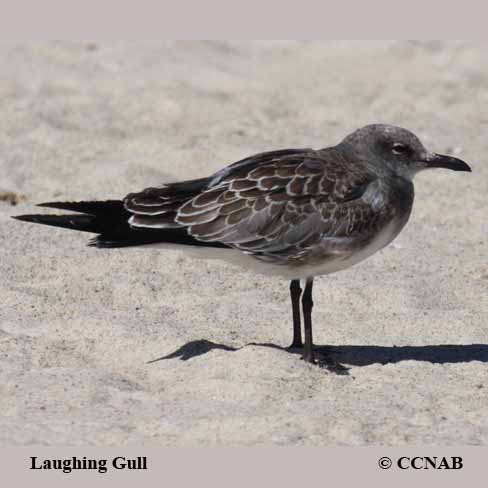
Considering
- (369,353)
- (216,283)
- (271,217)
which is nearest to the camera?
(271,217)

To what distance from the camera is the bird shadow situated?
7355 mm

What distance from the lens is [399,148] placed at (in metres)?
7.62

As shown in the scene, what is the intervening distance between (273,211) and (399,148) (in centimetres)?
97

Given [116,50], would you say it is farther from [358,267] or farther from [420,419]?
[420,419]

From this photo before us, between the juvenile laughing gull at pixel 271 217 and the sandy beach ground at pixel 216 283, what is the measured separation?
608 mm

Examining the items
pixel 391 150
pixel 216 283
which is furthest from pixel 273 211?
pixel 216 283

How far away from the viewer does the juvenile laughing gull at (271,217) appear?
7188 millimetres

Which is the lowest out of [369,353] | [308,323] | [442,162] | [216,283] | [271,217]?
[369,353]

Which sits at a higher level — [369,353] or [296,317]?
[296,317]

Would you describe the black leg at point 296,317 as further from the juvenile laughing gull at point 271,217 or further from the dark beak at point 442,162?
the dark beak at point 442,162

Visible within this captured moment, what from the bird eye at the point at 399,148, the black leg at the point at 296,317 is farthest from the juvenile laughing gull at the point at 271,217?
the bird eye at the point at 399,148

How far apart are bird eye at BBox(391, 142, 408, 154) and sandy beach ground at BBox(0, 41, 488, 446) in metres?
1.14

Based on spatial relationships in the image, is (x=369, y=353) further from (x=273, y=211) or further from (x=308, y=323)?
(x=273, y=211)

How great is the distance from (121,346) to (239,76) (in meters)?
6.32
